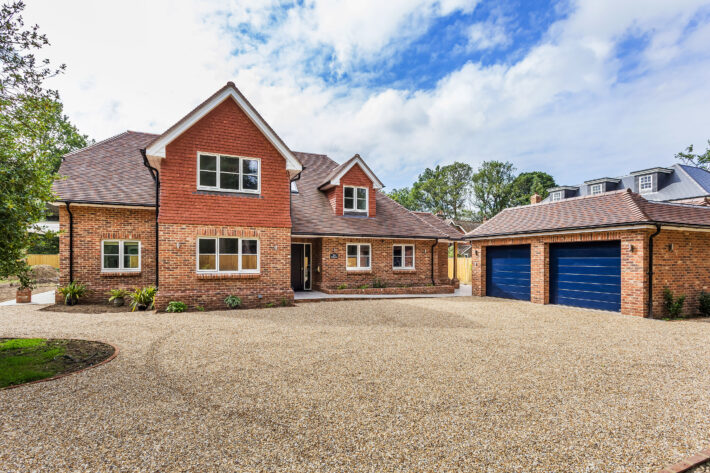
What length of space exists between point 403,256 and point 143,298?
11.9 meters

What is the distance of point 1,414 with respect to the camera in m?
4.56

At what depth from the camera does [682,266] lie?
1224cm

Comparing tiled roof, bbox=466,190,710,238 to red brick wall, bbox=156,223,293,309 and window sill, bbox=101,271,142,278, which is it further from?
window sill, bbox=101,271,142,278

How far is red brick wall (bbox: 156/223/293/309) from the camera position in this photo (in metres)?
12.4

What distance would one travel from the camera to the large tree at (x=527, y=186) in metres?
64.8

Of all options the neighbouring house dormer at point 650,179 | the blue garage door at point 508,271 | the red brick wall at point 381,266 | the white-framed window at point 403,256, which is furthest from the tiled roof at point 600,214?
the neighbouring house dormer at point 650,179

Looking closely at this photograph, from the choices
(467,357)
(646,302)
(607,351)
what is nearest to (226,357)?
(467,357)

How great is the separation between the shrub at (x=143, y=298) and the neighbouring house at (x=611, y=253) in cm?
1406

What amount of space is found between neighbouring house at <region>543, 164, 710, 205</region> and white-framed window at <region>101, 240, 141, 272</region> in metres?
29.8

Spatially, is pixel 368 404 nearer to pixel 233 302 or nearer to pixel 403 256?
pixel 233 302

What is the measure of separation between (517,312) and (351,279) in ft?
Answer: 25.2

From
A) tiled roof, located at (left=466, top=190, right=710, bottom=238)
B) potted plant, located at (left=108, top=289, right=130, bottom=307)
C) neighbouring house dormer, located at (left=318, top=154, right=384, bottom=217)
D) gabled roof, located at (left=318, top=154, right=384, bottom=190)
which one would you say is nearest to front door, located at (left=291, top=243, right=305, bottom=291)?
neighbouring house dormer, located at (left=318, top=154, right=384, bottom=217)

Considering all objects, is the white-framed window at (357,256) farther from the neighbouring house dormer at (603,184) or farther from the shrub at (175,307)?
the neighbouring house dormer at (603,184)

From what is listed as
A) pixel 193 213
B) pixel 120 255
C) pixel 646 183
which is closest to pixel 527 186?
pixel 646 183
